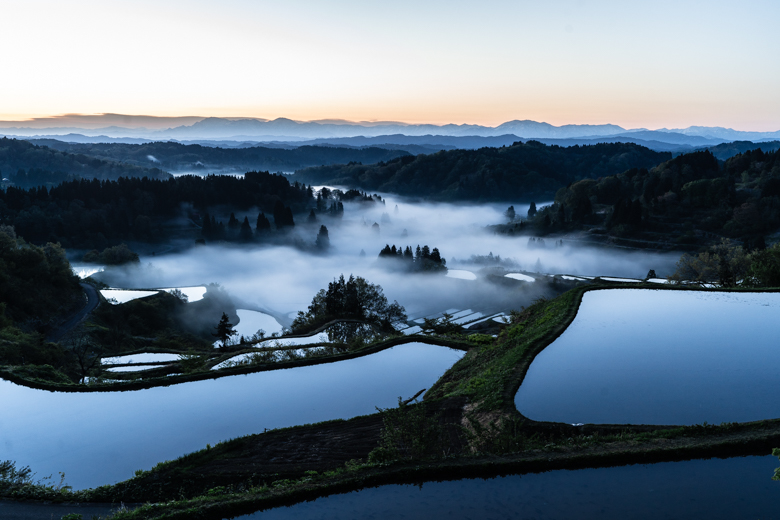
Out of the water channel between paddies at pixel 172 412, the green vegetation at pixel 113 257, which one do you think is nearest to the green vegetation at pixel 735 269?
the water channel between paddies at pixel 172 412

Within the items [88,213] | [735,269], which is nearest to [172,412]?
[735,269]

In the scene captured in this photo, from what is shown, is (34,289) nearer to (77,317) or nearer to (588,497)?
(77,317)

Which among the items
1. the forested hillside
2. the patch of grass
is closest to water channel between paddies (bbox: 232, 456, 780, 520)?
the patch of grass

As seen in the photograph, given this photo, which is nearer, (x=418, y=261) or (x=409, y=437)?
(x=409, y=437)

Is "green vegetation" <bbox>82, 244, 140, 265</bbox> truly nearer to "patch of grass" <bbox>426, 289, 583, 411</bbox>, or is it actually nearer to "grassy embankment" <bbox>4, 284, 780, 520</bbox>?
"patch of grass" <bbox>426, 289, 583, 411</bbox>

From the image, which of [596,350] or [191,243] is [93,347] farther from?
[191,243]
